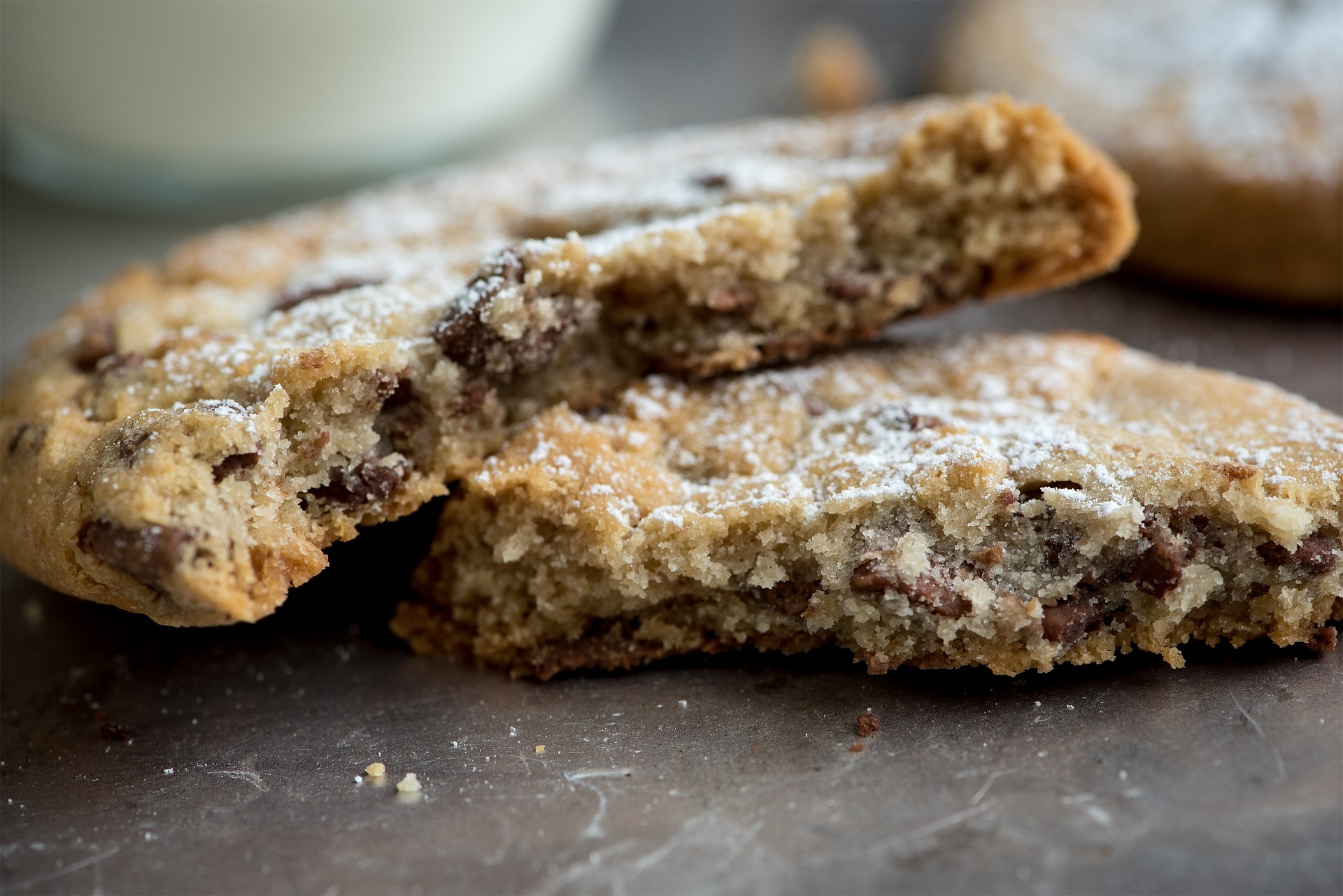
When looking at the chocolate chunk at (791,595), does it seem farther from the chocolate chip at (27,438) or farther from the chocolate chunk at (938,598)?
the chocolate chip at (27,438)

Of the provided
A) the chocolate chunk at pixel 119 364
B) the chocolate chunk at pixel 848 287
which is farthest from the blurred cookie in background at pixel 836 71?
the chocolate chunk at pixel 119 364

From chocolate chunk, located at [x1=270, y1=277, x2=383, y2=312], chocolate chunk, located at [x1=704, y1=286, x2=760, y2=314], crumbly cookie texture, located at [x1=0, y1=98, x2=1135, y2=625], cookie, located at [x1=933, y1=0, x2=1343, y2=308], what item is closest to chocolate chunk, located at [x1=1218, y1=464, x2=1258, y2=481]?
crumbly cookie texture, located at [x1=0, y1=98, x2=1135, y2=625]

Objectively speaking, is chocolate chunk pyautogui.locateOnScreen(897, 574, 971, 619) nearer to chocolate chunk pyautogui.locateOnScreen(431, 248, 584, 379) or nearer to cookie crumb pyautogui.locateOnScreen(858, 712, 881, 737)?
cookie crumb pyautogui.locateOnScreen(858, 712, 881, 737)

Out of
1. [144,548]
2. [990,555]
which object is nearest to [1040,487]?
[990,555]

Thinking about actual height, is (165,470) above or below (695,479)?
above

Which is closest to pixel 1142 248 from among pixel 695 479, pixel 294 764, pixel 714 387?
pixel 714 387

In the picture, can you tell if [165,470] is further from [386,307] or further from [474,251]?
[474,251]

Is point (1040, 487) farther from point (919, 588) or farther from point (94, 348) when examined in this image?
point (94, 348)
